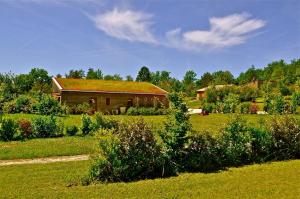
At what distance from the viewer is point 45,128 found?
59.9ft

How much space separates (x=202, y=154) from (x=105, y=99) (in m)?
29.1

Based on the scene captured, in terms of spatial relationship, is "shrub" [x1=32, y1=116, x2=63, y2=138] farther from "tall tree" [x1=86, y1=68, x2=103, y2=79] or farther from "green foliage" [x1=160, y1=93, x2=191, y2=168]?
"tall tree" [x1=86, y1=68, x2=103, y2=79]

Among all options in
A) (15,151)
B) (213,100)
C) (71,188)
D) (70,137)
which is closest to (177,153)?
(71,188)

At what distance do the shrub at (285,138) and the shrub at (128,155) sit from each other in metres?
5.23

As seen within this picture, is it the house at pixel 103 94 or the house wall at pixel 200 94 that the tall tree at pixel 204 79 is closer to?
the house wall at pixel 200 94

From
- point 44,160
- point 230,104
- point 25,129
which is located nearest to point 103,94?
point 230,104

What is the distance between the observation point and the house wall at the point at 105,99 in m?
37.6

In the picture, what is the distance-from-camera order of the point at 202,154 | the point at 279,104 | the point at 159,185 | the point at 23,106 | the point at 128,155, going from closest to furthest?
the point at 159,185 → the point at 128,155 → the point at 202,154 → the point at 279,104 → the point at 23,106

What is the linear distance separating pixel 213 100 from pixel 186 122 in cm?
4359

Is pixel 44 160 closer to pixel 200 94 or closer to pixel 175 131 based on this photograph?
pixel 175 131

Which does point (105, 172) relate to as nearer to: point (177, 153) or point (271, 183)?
point (177, 153)

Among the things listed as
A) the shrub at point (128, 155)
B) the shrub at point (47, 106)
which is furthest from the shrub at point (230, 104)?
the shrub at point (128, 155)

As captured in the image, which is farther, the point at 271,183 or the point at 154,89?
the point at 154,89

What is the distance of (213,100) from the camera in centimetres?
5409
